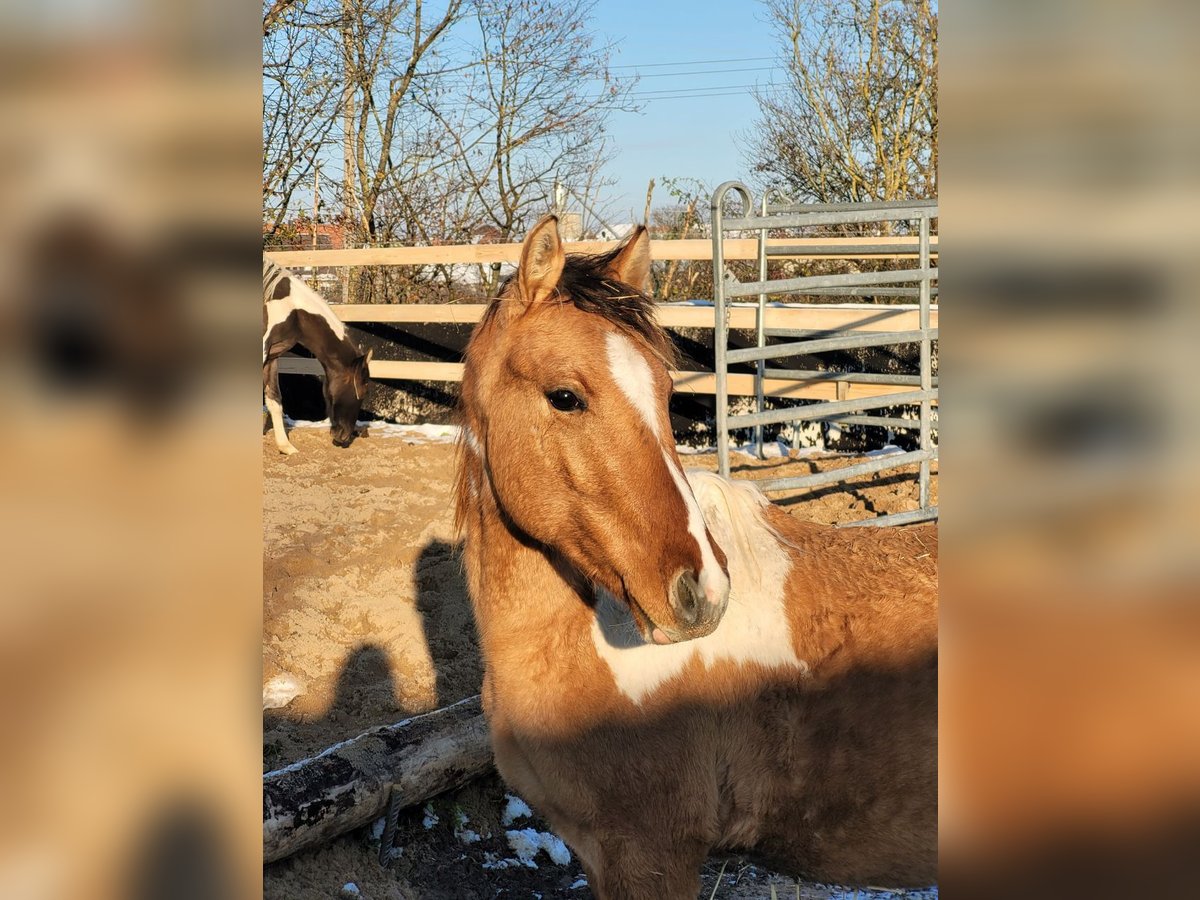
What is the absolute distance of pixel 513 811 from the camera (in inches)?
132

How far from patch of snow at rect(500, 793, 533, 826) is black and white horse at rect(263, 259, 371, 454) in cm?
531

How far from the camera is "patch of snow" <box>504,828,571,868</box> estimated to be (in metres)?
3.14

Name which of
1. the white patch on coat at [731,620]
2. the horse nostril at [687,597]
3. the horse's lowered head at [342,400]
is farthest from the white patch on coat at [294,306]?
the horse nostril at [687,597]

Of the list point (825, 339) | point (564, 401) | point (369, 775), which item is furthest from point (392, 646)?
point (825, 339)

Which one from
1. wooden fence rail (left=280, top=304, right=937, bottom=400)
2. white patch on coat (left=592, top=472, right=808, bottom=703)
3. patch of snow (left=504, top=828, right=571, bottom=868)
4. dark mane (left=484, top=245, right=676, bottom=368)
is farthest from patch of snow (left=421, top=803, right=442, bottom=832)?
wooden fence rail (left=280, top=304, right=937, bottom=400)

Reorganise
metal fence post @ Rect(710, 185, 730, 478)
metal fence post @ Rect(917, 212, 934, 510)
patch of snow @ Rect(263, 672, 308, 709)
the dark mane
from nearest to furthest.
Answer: the dark mane, patch of snow @ Rect(263, 672, 308, 709), metal fence post @ Rect(710, 185, 730, 478), metal fence post @ Rect(917, 212, 934, 510)

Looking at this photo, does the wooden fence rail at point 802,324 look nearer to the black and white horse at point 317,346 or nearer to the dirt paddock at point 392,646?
the dirt paddock at point 392,646

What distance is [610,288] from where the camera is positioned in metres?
2.33

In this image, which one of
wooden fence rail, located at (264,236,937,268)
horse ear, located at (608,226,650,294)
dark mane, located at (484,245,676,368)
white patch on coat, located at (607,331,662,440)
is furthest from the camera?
wooden fence rail, located at (264,236,937,268)

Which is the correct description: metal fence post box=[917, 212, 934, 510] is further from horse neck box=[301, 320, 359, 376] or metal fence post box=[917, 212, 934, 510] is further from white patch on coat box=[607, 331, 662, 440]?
horse neck box=[301, 320, 359, 376]

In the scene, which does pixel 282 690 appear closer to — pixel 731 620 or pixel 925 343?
pixel 731 620

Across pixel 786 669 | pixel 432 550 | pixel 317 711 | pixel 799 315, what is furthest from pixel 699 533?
pixel 799 315
